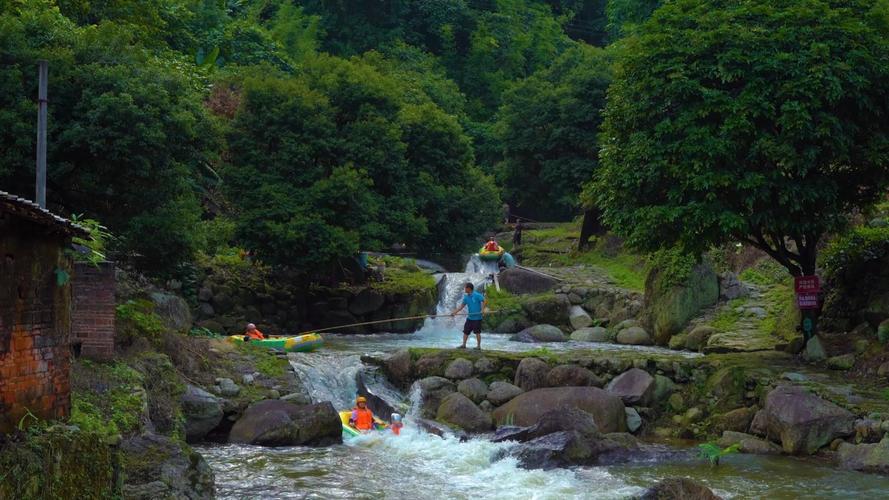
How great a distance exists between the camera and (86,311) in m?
13.4

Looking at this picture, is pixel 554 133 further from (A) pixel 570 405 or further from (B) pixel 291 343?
(A) pixel 570 405

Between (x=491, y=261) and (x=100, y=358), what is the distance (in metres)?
22.3

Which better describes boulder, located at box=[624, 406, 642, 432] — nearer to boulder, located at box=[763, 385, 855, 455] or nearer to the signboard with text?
boulder, located at box=[763, 385, 855, 455]

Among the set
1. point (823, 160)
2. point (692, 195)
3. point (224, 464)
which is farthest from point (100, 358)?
point (823, 160)

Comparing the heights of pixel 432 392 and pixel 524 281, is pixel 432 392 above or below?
below

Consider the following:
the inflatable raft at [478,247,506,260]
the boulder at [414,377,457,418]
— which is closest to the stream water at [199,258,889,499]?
the boulder at [414,377,457,418]

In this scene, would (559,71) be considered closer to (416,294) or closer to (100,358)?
(416,294)

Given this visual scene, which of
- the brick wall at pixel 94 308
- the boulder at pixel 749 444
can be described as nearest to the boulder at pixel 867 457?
the boulder at pixel 749 444

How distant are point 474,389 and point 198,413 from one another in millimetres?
4977

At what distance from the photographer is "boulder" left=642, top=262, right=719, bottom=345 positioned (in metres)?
24.1

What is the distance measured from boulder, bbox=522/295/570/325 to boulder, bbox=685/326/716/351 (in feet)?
18.2

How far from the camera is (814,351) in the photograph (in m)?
17.6

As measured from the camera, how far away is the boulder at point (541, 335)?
25391 mm

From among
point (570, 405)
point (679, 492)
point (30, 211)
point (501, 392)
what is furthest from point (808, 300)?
point (30, 211)
